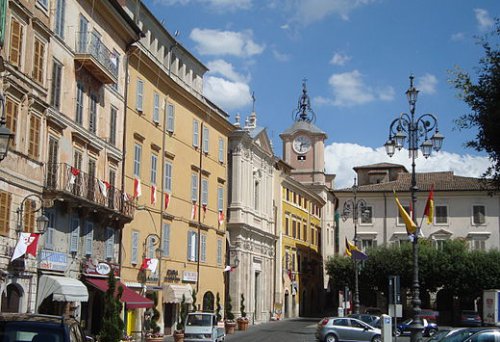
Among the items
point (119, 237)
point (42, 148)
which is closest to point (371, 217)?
point (119, 237)

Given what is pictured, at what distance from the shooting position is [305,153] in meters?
84.2

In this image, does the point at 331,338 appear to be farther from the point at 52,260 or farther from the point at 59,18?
the point at 59,18

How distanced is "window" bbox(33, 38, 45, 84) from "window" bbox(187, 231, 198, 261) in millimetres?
19159

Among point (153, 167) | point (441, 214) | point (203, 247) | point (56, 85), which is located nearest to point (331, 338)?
point (203, 247)

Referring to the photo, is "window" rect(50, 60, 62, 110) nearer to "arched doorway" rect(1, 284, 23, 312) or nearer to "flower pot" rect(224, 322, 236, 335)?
"arched doorway" rect(1, 284, 23, 312)

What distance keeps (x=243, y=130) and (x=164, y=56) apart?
38.3ft

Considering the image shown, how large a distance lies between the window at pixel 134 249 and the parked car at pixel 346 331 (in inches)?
382

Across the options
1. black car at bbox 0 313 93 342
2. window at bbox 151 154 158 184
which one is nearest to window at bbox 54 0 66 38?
window at bbox 151 154 158 184

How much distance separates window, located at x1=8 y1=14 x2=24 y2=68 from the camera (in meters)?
23.3

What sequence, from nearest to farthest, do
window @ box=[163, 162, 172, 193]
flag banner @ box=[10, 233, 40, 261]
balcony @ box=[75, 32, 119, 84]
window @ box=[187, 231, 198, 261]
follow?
flag banner @ box=[10, 233, 40, 261] < balcony @ box=[75, 32, 119, 84] < window @ box=[163, 162, 172, 193] < window @ box=[187, 231, 198, 261]

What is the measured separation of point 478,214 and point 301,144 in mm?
20342

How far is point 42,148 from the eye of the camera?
84.7 ft

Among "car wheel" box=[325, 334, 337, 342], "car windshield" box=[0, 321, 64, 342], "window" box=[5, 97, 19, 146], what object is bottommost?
"car wheel" box=[325, 334, 337, 342]

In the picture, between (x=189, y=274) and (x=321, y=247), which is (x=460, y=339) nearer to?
(x=189, y=274)
